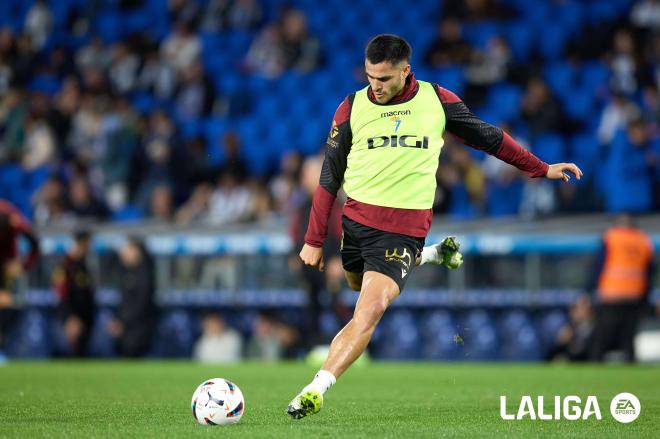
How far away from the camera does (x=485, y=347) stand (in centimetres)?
1634

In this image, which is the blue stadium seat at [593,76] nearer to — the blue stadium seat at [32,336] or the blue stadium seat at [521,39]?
the blue stadium seat at [521,39]

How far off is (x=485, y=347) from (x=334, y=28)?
831 centimetres

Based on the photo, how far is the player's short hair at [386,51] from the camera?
281 inches

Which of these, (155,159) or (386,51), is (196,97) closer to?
(155,159)

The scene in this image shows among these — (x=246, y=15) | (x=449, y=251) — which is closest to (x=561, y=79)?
(x=246, y=15)

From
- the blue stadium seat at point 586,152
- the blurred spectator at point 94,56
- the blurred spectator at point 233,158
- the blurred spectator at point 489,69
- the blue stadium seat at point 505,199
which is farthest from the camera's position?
the blurred spectator at point 94,56

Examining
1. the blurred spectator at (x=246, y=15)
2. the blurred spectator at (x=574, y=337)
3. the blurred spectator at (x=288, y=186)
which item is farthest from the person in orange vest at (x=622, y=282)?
the blurred spectator at (x=246, y=15)

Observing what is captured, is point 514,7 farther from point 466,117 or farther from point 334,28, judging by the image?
point 466,117

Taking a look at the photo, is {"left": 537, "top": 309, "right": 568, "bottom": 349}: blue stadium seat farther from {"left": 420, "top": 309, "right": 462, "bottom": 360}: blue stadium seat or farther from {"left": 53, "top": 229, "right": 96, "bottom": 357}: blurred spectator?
{"left": 53, "top": 229, "right": 96, "bottom": 357}: blurred spectator

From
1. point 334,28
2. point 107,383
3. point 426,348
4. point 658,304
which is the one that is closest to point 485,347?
point 426,348

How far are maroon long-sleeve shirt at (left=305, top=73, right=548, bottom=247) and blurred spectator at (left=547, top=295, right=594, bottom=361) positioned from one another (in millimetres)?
8280

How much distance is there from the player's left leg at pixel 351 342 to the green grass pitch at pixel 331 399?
0.15 metres

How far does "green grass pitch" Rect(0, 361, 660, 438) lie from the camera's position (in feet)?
21.5

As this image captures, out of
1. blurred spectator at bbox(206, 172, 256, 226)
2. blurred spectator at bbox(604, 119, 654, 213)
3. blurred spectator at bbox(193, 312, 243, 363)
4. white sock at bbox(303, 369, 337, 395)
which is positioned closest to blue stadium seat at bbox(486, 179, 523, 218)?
blurred spectator at bbox(604, 119, 654, 213)
